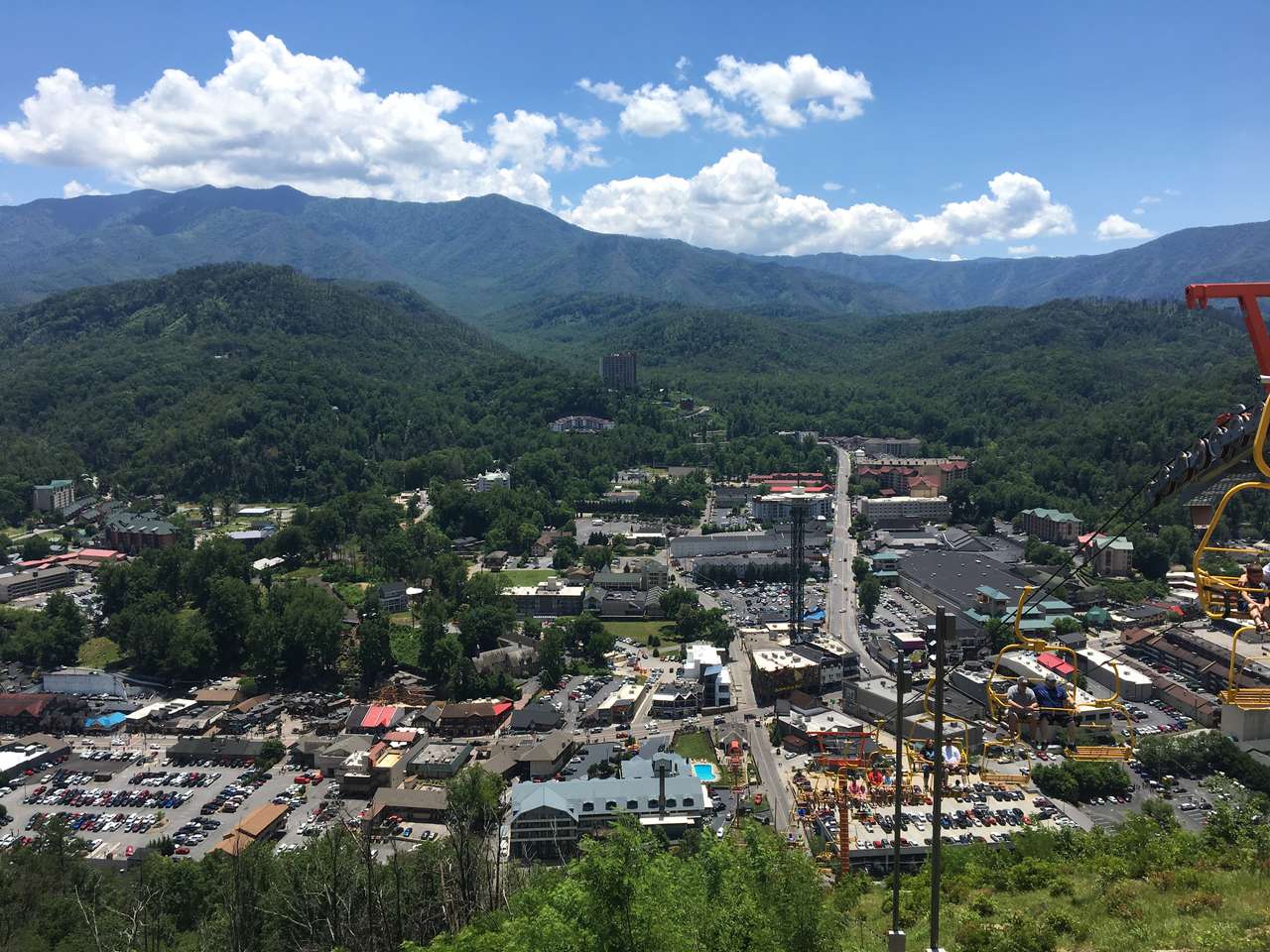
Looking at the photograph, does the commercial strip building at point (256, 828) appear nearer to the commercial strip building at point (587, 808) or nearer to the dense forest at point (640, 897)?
the dense forest at point (640, 897)

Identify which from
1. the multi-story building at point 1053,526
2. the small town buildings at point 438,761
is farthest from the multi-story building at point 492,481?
the small town buildings at point 438,761

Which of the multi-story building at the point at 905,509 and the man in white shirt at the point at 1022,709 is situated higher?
the man in white shirt at the point at 1022,709

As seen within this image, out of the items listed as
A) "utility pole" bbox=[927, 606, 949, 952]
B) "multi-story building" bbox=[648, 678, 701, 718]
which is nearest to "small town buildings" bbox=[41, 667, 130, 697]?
"multi-story building" bbox=[648, 678, 701, 718]

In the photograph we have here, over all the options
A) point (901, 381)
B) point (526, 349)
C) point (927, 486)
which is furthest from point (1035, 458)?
point (526, 349)

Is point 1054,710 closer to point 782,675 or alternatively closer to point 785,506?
point 782,675

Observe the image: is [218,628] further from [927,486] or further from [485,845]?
[927,486]
